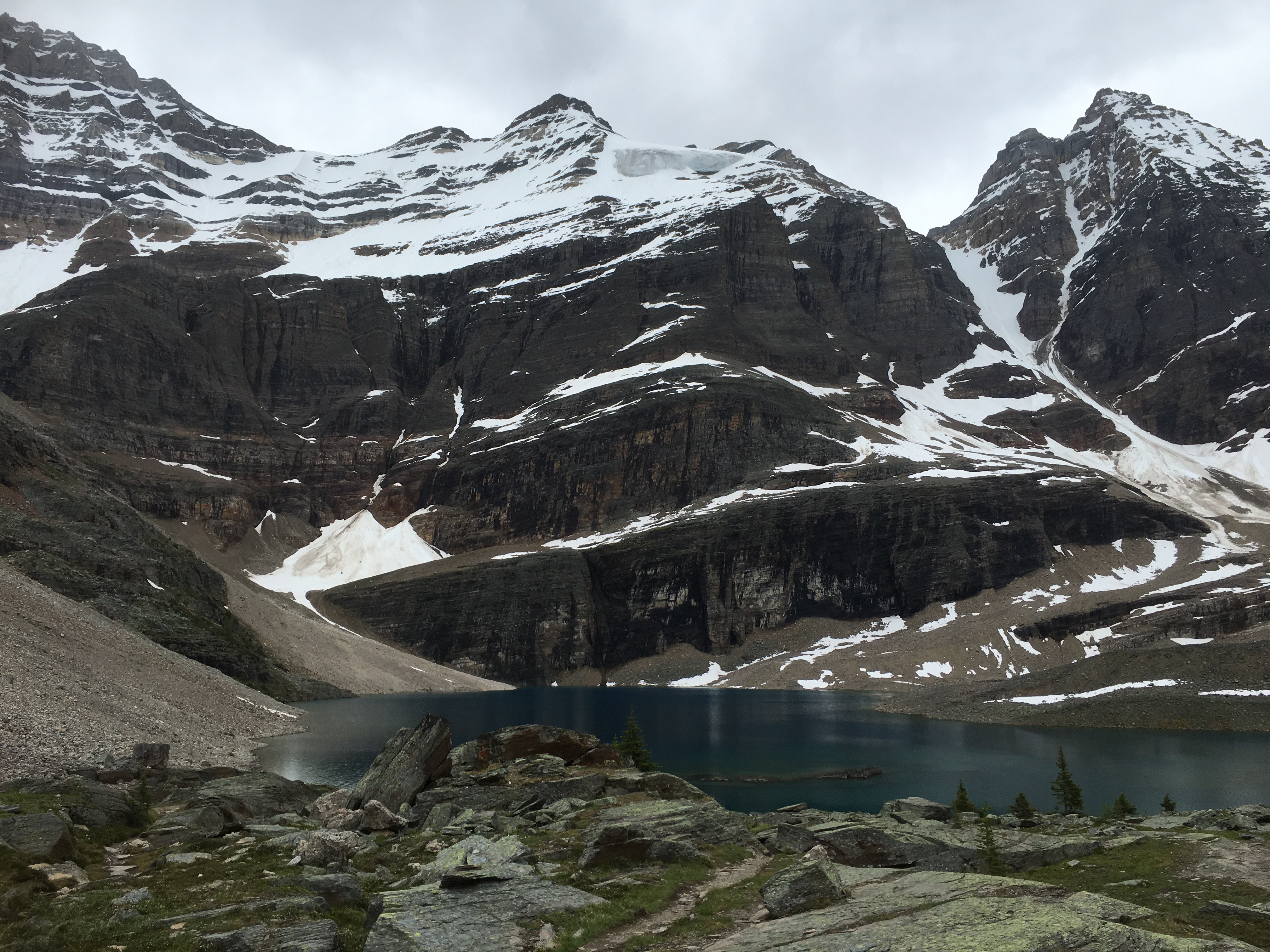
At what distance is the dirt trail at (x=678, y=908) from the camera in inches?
481

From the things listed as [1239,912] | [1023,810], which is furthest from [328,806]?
[1023,810]

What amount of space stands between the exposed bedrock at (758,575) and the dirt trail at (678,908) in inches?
5948

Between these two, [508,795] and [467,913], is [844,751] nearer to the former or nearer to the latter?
[508,795]

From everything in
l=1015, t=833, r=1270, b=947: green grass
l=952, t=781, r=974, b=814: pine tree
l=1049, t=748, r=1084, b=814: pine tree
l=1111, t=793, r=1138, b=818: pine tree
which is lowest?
l=1049, t=748, r=1084, b=814: pine tree

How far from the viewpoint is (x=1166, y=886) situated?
1839 centimetres

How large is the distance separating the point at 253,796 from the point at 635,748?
1018 inches

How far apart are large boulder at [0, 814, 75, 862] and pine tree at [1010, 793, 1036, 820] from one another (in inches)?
1335

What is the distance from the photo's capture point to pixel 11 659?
126ft

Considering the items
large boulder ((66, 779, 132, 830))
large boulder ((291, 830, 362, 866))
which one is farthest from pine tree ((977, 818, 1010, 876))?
large boulder ((66, 779, 132, 830))

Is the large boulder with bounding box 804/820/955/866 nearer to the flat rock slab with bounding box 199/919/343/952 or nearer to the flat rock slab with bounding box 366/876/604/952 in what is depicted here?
the flat rock slab with bounding box 366/876/604/952

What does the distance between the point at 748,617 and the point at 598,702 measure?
56.1 m

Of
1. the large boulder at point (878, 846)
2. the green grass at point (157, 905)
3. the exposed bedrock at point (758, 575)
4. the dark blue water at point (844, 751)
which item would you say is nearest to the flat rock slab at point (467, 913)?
the green grass at point (157, 905)

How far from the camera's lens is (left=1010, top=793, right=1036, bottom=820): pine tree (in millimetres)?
35438

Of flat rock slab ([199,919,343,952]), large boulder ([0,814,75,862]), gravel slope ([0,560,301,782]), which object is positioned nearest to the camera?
flat rock slab ([199,919,343,952])
